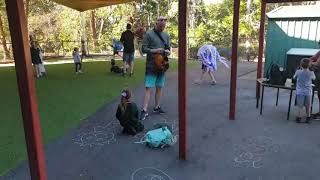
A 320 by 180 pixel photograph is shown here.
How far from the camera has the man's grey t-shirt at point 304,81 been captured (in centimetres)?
639

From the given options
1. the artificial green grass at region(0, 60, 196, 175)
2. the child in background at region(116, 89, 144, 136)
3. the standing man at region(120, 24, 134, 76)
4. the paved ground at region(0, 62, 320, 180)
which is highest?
the standing man at region(120, 24, 134, 76)

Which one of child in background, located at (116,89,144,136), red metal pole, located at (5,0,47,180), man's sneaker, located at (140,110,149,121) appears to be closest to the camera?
red metal pole, located at (5,0,47,180)

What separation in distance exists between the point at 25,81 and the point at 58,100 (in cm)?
572

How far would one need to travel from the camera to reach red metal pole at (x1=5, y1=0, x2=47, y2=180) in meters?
3.22

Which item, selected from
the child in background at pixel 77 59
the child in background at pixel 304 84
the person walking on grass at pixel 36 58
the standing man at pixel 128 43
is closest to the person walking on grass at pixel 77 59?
the child in background at pixel 77 59

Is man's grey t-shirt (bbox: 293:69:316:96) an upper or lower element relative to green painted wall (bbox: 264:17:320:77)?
lower

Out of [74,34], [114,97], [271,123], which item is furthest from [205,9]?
[271,123]

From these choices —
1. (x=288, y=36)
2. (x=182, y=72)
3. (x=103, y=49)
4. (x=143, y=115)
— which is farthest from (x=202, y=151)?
(x=103, y=49)

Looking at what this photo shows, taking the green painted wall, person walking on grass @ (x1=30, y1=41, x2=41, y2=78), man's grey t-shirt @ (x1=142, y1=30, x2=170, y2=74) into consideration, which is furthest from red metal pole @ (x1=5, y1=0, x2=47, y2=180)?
person walking on grass @ (x1=30, y1=41, x2=41, y2=78)

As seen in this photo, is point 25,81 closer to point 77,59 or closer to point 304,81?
point 304,81

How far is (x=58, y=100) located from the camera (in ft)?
29.3

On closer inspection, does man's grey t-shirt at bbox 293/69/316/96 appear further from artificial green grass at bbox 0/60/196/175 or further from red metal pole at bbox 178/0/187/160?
artificial green grass at bbox 0/60/196/175

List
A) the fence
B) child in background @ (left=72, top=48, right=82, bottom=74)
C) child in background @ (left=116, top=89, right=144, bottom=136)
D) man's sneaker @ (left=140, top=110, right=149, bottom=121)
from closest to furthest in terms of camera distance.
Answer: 1. child in background @ (left=116, top=89, right=144, bottom=136)
2. man's sneaker @ (left=140, top=110, right=149, bottom=121)
3. child in background @ (left=72, top=48, right=82, bottom=74)
4. the fence

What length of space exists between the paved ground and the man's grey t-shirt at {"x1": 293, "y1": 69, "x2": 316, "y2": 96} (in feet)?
2.04
